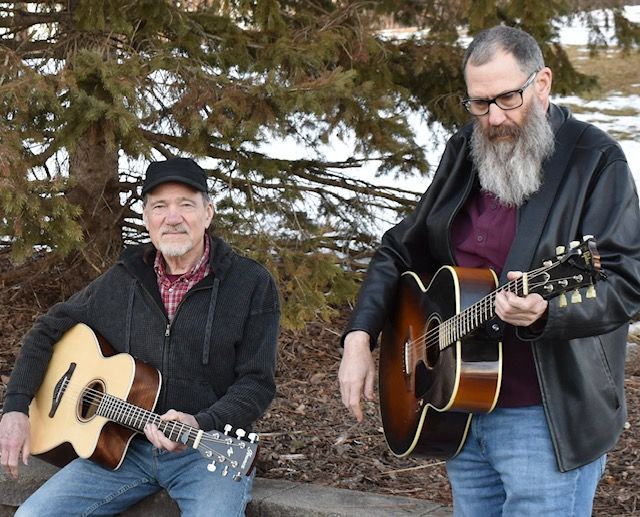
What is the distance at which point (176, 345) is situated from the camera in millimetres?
3670

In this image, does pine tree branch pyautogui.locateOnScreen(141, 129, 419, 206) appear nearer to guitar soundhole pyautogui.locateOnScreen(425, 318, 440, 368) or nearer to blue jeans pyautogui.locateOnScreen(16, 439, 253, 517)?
blue jeans pyautogui.locateOnScreen(16, 439, 253, 517)

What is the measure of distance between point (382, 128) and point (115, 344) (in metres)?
2.06

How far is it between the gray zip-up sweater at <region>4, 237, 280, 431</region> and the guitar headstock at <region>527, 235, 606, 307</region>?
1381mm

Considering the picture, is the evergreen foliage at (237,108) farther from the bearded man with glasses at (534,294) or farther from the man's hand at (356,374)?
the bearded man with glasses at (534,294)

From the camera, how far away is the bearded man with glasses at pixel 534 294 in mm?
2559

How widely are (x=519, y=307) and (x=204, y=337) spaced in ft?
4.85

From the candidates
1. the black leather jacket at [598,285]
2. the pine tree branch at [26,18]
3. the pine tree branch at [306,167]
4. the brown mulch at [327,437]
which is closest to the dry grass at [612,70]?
the pine tree branch at [306,167]

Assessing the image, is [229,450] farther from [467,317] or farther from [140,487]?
[467,317]

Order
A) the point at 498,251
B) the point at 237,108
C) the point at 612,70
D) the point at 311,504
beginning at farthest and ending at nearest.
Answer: the point at 612,70
the point at 237,108
the point at 311,504
the point at 498,251

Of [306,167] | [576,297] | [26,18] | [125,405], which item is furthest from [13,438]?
[26,18]

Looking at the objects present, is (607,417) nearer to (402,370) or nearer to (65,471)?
(402,370)

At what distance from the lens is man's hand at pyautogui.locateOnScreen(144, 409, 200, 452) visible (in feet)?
11.1

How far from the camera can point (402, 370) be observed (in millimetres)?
3275

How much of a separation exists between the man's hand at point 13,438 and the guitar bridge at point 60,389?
0.11m
